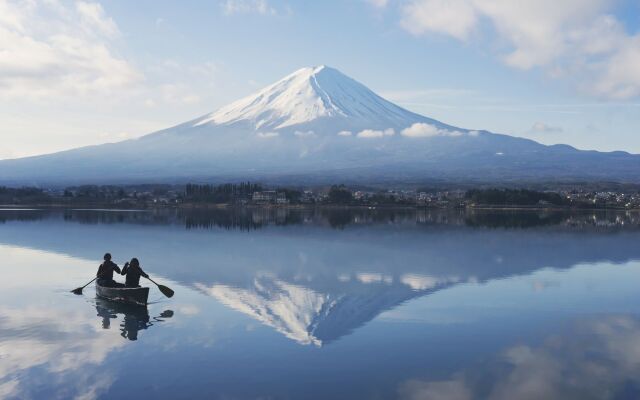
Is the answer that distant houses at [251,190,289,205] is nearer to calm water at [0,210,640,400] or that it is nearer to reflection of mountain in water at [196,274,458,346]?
calm water at [0,210,640,400]

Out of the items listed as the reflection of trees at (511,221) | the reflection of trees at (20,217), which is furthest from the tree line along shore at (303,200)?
the reflection of trees at (20,217)

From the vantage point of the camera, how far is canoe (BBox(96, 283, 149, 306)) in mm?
11133

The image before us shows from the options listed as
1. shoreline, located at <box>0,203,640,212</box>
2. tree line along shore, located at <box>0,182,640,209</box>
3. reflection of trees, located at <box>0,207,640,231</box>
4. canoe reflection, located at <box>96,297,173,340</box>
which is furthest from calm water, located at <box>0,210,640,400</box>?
tree line along shore, located at <box>0,182,640,209</box>

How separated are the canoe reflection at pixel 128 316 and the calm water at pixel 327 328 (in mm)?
42

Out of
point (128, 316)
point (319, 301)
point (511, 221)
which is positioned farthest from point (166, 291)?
point (511, 221)

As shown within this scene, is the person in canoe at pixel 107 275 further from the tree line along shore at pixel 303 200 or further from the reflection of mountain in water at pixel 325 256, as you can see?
the tree line along shore at pixel 303 200

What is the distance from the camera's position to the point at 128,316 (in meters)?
10.4

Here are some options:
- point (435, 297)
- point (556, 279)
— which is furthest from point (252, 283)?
point (556, 279)

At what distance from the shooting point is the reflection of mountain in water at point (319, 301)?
31.3 ft

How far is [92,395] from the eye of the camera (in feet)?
21.3

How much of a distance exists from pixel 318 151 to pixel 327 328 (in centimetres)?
11616

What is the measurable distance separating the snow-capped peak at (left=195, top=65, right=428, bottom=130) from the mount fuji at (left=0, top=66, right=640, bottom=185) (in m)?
0.21

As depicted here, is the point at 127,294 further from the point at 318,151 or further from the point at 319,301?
the point at 318,151

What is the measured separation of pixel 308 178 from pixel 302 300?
284ft
